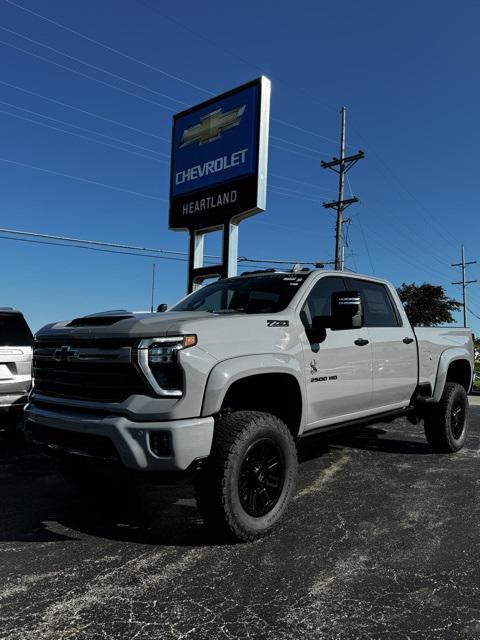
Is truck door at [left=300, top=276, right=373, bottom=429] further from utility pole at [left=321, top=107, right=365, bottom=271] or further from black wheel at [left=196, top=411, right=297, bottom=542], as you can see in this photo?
utility pole at [left=321, top=107, right=365, bottom=271]

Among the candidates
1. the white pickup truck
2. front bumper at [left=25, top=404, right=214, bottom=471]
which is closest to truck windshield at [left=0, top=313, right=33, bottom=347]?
the white pickup truck

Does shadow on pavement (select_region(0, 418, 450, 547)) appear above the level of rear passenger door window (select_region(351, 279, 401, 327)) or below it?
below

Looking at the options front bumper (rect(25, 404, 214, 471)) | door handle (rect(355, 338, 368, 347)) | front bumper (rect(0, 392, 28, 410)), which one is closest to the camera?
front bumper (rect(25, 404, 214, 471))

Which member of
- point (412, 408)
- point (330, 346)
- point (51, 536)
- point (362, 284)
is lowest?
point (51, 536)

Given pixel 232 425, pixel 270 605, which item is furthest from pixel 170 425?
pixel 270 605

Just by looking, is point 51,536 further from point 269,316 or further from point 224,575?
point 269,316

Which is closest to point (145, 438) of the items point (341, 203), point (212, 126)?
point (212, 126)

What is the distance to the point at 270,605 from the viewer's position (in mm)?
2758

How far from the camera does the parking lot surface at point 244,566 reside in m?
2.58

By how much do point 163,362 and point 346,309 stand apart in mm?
1563

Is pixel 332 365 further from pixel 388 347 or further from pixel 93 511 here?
pixel 93 511

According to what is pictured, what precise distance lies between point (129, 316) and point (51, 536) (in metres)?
1.65

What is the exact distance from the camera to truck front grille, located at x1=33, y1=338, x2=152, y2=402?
3.45 metres

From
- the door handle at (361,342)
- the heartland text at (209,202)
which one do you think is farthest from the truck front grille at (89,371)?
the heartland text at (209,202)
